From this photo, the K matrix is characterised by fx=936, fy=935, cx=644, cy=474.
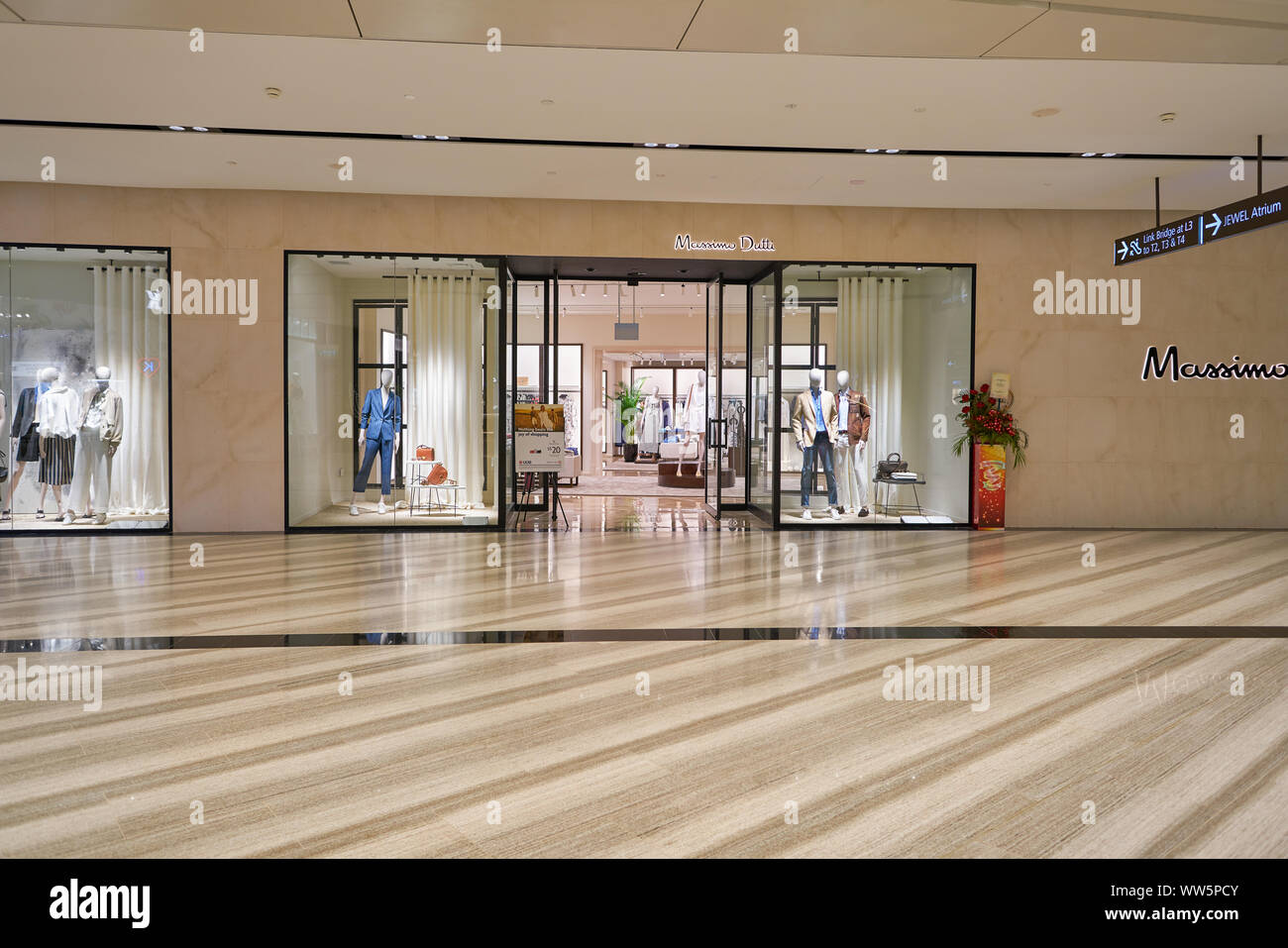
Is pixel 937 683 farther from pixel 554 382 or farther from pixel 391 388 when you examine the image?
pixel 554 382

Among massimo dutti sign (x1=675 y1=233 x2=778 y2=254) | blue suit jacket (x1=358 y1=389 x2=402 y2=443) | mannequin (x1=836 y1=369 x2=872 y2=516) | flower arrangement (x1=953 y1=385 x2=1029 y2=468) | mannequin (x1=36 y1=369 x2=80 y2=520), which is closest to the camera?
mannequin (x1=36 y1=369 x2=80 y2=520)

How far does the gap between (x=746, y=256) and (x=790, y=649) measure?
654cm

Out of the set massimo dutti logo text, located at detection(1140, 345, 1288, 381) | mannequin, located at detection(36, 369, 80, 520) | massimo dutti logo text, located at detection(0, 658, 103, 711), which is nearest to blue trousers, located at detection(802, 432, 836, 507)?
massimo dutti logo text, located at detection(1140, 345, 1288, 381)

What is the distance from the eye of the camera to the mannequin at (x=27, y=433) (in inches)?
389

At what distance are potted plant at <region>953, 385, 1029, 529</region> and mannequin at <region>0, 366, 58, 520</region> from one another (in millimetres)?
10089

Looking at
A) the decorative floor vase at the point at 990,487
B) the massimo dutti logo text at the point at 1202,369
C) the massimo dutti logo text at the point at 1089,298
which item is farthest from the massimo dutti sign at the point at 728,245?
the massimo dutti logo text at the point at 1202,369

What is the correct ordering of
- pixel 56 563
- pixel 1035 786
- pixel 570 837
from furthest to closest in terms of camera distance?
pixel 56 563, pixel 1035 786, pixel 570 837

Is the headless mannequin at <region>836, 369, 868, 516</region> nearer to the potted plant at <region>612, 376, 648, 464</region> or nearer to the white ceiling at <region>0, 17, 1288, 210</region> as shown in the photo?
the white ceiling at <region>0, 17, 1288, 210</region>

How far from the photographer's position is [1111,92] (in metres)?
6.82

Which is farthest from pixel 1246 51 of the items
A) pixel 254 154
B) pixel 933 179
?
pixel 254 154

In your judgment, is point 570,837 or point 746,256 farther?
point 746,256

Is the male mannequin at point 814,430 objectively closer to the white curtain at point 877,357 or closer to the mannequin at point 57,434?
the white curtain at point 877,357
